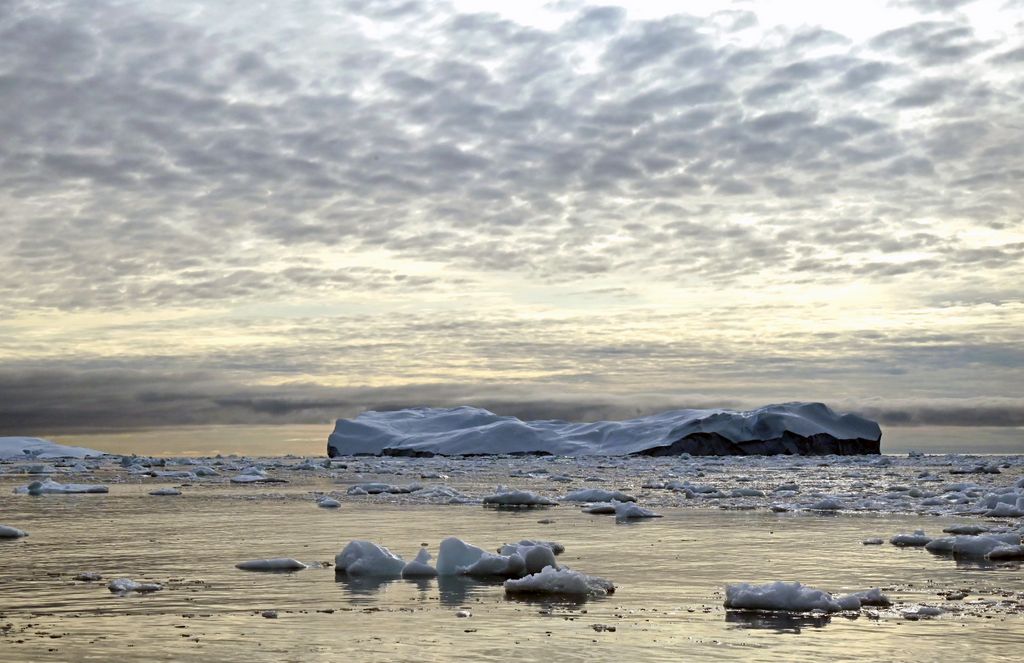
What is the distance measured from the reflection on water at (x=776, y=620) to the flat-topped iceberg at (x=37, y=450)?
66.3 meters

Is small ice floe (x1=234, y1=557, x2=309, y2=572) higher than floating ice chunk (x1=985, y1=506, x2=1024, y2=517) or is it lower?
higher

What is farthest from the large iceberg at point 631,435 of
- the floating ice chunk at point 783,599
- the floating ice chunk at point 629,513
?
the floating ice chunk at point 783,599

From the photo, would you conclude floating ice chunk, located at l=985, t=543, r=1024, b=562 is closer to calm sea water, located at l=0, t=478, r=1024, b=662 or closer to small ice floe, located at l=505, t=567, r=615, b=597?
calm sea water, located at l=0, t=478, r=1024, b=662

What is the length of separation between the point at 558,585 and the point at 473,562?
1.12 meters

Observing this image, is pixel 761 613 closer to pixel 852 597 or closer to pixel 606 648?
pixel 852 597

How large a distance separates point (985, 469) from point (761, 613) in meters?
33.3

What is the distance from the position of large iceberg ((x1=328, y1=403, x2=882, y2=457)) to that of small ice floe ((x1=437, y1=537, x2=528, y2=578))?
48601 mm

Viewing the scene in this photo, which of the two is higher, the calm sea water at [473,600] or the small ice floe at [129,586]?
the small ice floe at [129,586]

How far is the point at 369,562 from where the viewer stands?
8.19m

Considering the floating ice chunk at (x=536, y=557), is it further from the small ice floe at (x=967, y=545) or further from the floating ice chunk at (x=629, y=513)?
the floating ice chunk at (x=629, y=513)

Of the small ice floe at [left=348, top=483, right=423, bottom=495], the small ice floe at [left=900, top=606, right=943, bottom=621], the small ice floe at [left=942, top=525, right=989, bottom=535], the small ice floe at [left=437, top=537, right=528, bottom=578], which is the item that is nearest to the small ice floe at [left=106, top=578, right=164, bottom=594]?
the small ice floe at [left=437, top=537, right=528, bottom=578]

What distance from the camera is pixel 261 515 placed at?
47.8ft

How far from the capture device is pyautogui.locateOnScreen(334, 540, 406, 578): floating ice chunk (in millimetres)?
8188

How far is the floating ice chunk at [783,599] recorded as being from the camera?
6.61 metres
